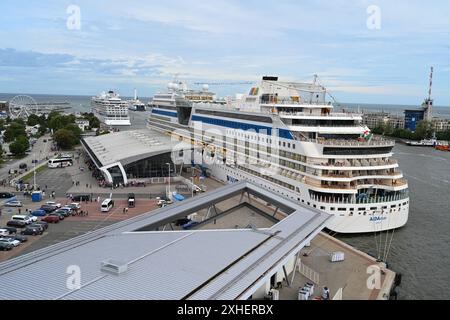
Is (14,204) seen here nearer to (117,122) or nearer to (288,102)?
(288,102)

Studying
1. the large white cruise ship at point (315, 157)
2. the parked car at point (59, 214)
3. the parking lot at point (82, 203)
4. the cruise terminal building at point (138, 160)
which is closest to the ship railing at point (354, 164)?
the large white cruise ship at point (315, 157)

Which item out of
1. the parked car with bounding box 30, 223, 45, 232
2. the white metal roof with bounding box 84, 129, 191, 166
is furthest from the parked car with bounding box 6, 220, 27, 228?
the white metal roof with bounding box 84, 129, 191, 166

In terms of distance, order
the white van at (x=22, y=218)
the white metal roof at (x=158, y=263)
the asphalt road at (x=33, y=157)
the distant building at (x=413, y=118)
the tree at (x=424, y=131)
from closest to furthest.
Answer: the white metal roof at (x=158, y=263) → the white van at (x=22, y=218) → the asphalt road at (x=33, y=157) → the tree at (x=424, y=131) → the distant building at (x=413, y=118)

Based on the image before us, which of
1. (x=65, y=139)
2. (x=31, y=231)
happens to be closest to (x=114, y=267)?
(x=31, y=231)

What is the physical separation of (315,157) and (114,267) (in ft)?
57.2

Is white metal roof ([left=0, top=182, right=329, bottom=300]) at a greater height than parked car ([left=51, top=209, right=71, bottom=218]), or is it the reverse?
white metal roof ([left=0, top=182, right=329, bottom=300])

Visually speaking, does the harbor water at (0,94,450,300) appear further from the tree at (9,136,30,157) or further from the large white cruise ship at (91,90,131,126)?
the large white cruise ship at (91,90,131,126)

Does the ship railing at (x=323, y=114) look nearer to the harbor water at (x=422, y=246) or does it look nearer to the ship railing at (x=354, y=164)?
the ship railing at (x=354, y=164)

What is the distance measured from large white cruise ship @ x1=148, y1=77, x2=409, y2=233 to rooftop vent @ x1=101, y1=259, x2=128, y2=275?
51.6ft

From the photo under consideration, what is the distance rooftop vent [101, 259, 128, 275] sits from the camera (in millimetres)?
10742

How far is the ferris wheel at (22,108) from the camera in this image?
422 feet

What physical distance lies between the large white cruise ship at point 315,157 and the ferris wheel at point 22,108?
10855 centimetres
